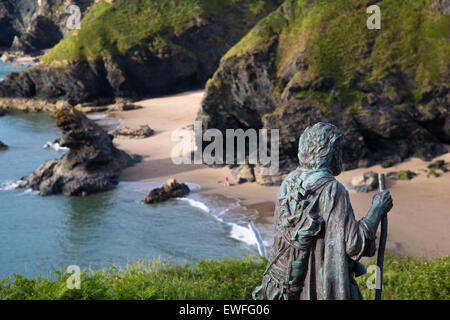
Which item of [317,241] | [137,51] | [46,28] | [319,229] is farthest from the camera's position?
[46,28]

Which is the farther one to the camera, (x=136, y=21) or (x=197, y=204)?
(x=136, y=21)

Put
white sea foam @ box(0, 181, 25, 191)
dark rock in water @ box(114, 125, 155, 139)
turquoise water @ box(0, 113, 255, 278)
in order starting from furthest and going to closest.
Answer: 1. dark rock in water @ box(114, 125, 155, 139)
2. white sea foam @ box(0, 181, 25, 191)
3. turquoise water @ box(0, 113, 255, 278)

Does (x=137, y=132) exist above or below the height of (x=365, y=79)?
below

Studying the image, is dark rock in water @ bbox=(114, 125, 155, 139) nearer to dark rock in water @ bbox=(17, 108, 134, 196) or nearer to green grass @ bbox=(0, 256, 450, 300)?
dark rock in water @ bbox=(17, 108, 134, 196)

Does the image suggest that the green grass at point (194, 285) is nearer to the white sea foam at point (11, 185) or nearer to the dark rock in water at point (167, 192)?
the dark rock in water at point (167, 192)

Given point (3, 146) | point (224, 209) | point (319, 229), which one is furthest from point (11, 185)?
point (319, 229)

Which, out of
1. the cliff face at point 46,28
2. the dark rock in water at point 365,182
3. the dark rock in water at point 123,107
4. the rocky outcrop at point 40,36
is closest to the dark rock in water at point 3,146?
the dark rock in water at point 123,107

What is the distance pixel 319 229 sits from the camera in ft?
19.7

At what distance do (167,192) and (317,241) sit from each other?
2075cm

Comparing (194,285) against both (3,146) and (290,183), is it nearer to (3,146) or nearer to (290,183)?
(290,183)

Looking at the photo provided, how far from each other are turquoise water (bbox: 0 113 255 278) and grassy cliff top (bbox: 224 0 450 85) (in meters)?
10.2

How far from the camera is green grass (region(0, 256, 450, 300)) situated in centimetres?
952

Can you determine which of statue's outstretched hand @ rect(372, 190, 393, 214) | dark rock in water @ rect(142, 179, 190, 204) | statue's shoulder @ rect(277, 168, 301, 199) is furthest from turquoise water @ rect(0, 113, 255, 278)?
statue's outstretched hand @ rect(372, 190, 393, 214)

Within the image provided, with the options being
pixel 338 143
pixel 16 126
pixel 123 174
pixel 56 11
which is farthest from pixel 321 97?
pixel 56 11
